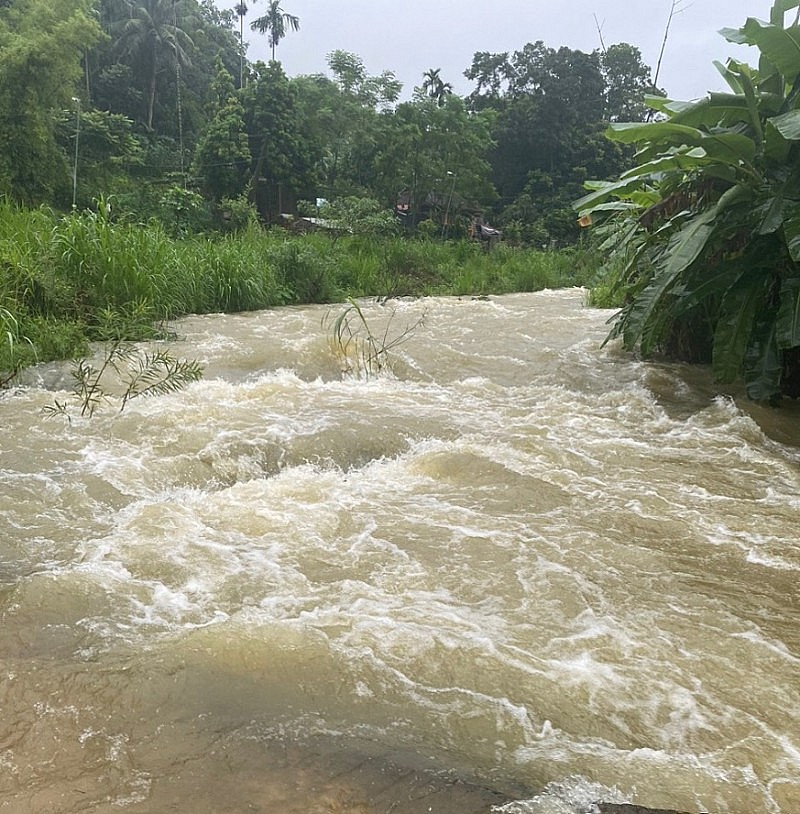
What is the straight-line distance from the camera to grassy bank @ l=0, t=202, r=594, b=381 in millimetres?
5742

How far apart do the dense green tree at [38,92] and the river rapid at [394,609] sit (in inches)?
632

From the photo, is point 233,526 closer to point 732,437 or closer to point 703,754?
point 703,754

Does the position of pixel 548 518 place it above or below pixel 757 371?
below

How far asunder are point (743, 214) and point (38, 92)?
62.5ft

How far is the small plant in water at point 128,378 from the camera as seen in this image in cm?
434

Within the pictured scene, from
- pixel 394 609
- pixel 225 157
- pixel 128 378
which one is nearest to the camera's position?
pixel 394 609

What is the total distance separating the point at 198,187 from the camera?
2131cm

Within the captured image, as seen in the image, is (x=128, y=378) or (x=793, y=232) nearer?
(x=793, y=232)

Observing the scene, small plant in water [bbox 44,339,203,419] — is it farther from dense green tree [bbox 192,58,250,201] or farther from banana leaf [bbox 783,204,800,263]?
dense green tree [bbox 192,58,250,201]

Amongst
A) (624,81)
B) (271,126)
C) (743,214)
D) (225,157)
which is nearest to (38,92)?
(225,157)

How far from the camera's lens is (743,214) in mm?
4766

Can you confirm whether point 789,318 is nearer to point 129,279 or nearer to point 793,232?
point 793,232

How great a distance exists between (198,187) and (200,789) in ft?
72.1

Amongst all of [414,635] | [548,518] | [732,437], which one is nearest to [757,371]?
[732,437]
